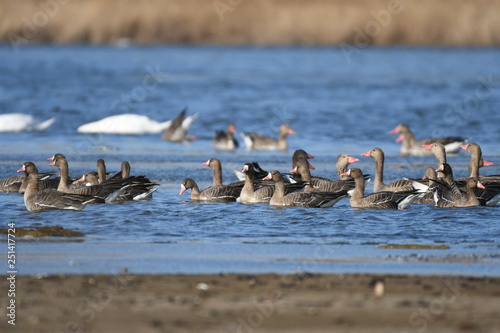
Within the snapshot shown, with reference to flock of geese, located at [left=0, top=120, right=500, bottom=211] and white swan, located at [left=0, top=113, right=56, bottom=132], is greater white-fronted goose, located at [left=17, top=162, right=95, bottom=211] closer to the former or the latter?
flock of geese, located at [left=0, top=120, right=500, bottom=211]

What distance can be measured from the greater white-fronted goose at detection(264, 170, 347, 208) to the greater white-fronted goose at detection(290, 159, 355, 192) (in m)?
0.78

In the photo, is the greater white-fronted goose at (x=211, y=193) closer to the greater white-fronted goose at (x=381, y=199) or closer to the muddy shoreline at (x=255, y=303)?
the greater white-fronted goose at (x=381, y=199)

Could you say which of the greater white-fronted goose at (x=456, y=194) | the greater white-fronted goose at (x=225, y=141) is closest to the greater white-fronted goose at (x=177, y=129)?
the greater white-fronted goose at (x=225, y=141)

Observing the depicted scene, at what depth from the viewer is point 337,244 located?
9977 millimetres

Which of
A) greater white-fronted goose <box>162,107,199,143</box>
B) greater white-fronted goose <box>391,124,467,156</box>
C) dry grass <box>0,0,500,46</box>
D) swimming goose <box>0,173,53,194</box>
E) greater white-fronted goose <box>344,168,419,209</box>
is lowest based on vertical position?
greater white-fronted goose <box>344,168,419,209</box>

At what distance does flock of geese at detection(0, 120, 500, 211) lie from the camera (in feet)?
41.7

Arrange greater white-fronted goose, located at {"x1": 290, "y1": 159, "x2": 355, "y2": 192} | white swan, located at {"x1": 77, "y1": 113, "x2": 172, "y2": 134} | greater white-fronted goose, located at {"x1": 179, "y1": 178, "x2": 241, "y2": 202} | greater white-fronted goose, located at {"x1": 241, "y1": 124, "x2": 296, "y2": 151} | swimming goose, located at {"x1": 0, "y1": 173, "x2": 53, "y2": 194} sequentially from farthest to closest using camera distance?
white swan, located at {"x1": 77, "y1": 113, "x2": 172, "y2": 134} < greater white-fronted goose, located at {"x1": 241, "y1": 124, "x2": 296, "y2": 151} < swimming goose, located at {"x1": 0, "y1": 173, "x2": 53, "y2": 194} < greater white-fronted goose, located at {"x1": 290, "y1": 159, "x2": 355, "y2": 192} < greater white-fronted goose, located at {"x1": 179, "y1": 178, "x2": 241, "y2": 202}

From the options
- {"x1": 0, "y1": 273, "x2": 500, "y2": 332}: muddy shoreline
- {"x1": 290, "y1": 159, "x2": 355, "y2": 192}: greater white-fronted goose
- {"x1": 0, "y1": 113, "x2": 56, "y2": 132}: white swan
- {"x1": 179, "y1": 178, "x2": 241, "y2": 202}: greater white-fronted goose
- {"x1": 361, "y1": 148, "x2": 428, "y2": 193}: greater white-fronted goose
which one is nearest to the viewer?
{"x1": 0, "y1": 273, "x2": 500, "y2": 332}: muddy shoreline

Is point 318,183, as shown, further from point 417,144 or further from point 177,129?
point 177,129

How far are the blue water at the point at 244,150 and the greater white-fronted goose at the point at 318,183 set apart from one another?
53 cm

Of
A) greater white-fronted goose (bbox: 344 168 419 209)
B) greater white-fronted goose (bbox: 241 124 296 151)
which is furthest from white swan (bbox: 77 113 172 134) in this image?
greater white-fronted goose (bbox: 344 168 419 209)

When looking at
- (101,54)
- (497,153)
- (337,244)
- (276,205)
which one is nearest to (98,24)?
(101,54)

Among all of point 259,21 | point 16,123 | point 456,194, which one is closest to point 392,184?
point 456,194

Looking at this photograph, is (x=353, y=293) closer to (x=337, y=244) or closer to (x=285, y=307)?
(x=285, y=307)
